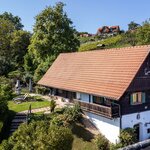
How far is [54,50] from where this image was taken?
2036 inches

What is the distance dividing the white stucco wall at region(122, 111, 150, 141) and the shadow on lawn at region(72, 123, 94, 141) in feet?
11.8

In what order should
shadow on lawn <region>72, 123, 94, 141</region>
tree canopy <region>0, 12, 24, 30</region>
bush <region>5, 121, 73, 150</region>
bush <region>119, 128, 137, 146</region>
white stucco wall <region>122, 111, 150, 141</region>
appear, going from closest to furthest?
bush <region>5, 121, 73, 150</region> < bush <region>119, 128, 137, 146</region> < white stucco wall <region>122, 111, 150, 141</region> < shadow on lawn <region>72, 123, 94, 141</region> < tree canopy <region>0, 12, 24, 30</region>

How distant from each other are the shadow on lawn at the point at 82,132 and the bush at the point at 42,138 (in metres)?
12.6

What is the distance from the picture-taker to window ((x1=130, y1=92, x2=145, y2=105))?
91.5 feet

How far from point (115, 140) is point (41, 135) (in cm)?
1355

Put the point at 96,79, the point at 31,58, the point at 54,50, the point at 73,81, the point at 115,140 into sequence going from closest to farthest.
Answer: the point at 115,140, the point at 96,79, the point at 73,81, the point at 54,50, the point at 31,58

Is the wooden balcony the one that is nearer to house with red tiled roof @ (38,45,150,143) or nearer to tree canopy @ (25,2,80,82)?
house with red tiled roof @ (38,45,150,143)

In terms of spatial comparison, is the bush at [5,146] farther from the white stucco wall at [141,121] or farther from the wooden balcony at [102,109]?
the white stucco wall at [141,121]

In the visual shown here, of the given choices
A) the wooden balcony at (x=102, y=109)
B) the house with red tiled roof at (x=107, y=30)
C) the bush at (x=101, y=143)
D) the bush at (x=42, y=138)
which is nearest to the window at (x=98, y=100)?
the wooden balcony at (x=102, y=109)

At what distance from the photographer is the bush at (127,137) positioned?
83.6 feet

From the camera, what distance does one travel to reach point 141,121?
94.0ft

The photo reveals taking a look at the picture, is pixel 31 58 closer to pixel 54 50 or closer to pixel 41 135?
pixel 54 50

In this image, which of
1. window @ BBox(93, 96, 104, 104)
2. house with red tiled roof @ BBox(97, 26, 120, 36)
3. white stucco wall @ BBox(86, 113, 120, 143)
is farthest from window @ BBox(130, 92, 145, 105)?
house with red tiled roof @ BBox(97, 26, 120, 36)

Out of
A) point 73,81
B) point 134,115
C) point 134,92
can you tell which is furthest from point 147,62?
point 73,81
